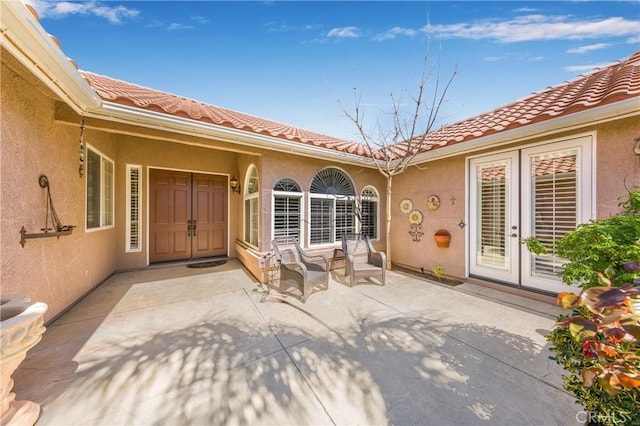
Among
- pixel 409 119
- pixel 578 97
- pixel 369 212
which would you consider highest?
pixel 409 119

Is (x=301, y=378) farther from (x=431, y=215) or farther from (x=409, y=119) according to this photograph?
(x=409, y=119)

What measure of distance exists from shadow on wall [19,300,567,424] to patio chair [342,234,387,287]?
1884mm

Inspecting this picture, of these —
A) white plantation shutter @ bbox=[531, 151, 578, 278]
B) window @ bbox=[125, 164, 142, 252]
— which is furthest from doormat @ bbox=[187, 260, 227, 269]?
white plantation shutter @ bbox=[531, 151, 578, 278]

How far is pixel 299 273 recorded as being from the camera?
405cm

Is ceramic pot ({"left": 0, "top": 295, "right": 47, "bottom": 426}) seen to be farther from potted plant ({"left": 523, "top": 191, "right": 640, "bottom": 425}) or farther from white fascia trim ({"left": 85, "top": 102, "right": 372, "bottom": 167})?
potted plant ({"left": 523, "top": 191, "right": 640, "bottom": 425})

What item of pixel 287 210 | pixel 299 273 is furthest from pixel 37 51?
pixel 287 210

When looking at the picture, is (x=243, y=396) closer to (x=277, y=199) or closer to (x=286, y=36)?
(x=277, y=199)

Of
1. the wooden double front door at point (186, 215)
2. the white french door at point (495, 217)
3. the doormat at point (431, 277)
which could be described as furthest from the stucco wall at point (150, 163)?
the white french door at point (495, 217)

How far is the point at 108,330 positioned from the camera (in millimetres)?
3109

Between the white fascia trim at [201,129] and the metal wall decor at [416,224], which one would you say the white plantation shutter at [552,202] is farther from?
the white fascia trim at [201,129]

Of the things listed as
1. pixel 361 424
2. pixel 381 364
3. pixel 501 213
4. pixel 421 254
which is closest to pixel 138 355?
pixel 361 424

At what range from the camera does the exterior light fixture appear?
281 inches

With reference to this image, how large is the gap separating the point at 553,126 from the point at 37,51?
6683mm

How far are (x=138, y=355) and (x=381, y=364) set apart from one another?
273 centimetres
